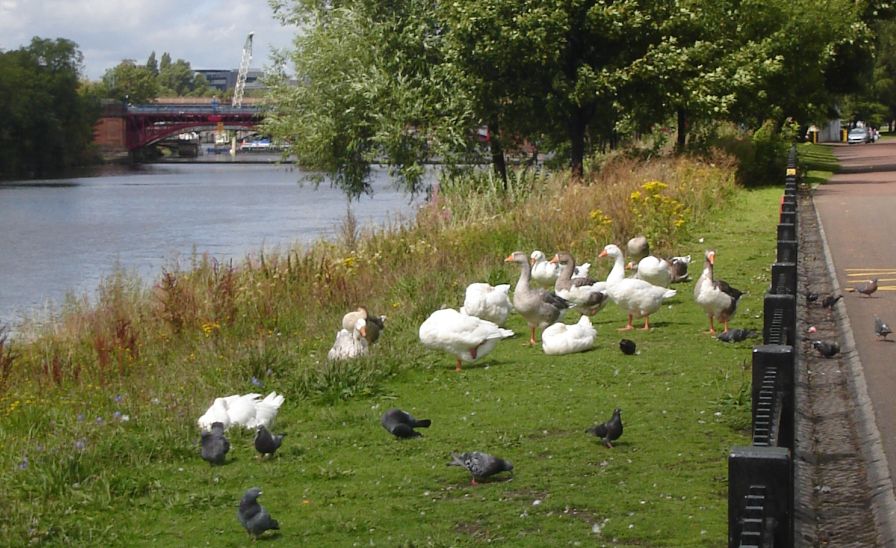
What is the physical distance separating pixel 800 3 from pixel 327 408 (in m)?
31.7

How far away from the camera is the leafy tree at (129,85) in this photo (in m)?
135

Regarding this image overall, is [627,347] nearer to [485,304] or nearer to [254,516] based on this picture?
[485,304]

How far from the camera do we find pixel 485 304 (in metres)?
12.1

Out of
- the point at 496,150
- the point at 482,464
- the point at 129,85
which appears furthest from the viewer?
the point at 129,85

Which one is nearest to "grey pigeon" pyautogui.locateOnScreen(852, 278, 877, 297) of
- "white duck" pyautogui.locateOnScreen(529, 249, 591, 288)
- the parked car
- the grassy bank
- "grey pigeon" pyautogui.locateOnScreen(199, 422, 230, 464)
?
the grassy bank

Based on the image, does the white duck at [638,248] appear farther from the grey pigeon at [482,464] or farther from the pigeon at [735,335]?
the grey pigeon at [482,464]

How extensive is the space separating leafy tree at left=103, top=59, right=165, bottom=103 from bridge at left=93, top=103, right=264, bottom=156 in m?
22.4

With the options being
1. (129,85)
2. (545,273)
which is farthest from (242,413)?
(129,85)

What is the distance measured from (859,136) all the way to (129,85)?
288 ft

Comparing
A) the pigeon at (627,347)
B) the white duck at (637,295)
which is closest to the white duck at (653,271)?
the white duck at (637,295)

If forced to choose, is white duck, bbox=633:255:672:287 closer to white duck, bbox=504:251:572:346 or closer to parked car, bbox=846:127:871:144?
white duck, bbox=504:251:572:346

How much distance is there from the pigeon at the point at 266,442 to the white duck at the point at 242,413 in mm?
592

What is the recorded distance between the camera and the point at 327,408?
31.7 ft

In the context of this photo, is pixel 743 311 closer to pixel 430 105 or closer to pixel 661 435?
pixel 661 435
